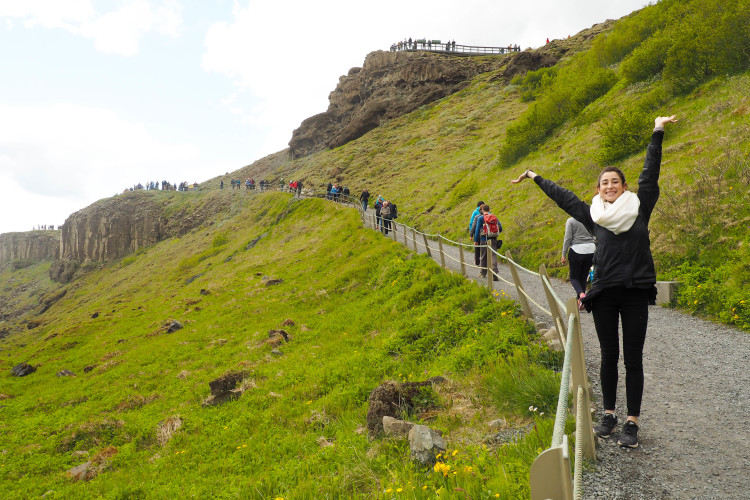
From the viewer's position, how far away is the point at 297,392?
878cm

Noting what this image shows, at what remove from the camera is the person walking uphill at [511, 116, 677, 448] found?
322cm

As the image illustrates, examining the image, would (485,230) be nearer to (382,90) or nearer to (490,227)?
(490,227)

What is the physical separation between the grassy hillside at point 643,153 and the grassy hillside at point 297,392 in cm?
406

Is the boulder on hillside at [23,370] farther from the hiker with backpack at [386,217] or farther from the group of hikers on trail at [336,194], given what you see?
the group of hikers on trail at [336,194]

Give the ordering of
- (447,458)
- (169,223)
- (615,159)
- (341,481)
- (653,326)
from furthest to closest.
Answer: (169,223) → (615,159) → (653,326) → (341,481) → (447,458)

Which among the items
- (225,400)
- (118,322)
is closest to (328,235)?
(118,322)

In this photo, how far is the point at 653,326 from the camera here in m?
6.71

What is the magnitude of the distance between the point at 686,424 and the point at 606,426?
963 millimetres

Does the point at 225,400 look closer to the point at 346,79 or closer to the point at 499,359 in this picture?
the point at 499,359

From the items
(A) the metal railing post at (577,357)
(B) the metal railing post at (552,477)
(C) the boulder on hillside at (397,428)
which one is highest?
(A) the metal railing post at (577,357)

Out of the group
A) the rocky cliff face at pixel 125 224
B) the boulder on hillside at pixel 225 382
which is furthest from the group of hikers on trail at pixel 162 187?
the boulder on hillside at pixel 225 382

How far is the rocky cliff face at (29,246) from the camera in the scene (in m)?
108

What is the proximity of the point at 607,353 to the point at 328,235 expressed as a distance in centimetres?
2407

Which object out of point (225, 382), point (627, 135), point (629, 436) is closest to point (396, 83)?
point (627, 135)
